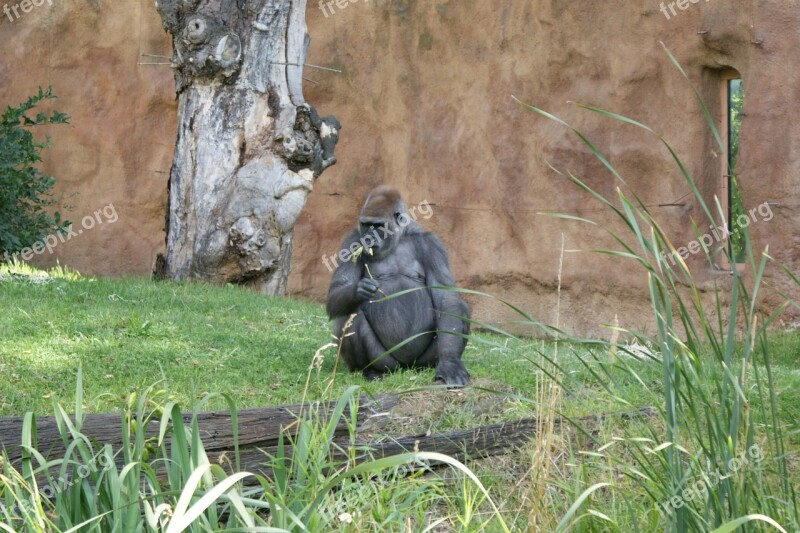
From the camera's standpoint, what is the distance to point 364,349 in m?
5.87

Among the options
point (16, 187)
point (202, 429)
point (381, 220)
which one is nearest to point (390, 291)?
point (381, 220)

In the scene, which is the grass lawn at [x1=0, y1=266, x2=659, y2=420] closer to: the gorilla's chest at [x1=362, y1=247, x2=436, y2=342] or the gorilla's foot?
the gorilla's foot

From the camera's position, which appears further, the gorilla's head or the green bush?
the green bush

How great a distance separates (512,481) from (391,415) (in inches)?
28.6

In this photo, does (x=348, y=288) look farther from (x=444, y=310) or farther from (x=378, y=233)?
(x=444, y=310)

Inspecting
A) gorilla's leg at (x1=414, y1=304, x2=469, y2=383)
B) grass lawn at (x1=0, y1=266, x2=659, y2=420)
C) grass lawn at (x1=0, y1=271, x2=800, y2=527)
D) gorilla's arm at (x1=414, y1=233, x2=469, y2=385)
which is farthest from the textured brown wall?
gorilla's leg at (x1=414, y1=304, x2=469, y2=383)

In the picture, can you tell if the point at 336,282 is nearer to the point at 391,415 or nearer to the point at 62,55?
the point at 391,415

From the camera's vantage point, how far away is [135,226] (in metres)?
13.9

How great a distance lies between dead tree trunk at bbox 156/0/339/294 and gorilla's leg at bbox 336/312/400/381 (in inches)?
124

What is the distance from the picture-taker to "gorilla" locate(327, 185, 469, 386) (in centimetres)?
582

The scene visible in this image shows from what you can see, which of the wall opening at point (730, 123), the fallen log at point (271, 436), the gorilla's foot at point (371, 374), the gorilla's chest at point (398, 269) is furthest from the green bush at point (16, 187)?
the wall opening at point (730, 123)

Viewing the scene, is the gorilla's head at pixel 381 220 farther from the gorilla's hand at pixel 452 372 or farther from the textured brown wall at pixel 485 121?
the textured brown wall at pixel 485 121

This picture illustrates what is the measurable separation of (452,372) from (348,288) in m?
0.78

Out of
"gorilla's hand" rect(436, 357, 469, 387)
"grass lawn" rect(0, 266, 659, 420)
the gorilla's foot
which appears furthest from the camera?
the gorilla's foot
